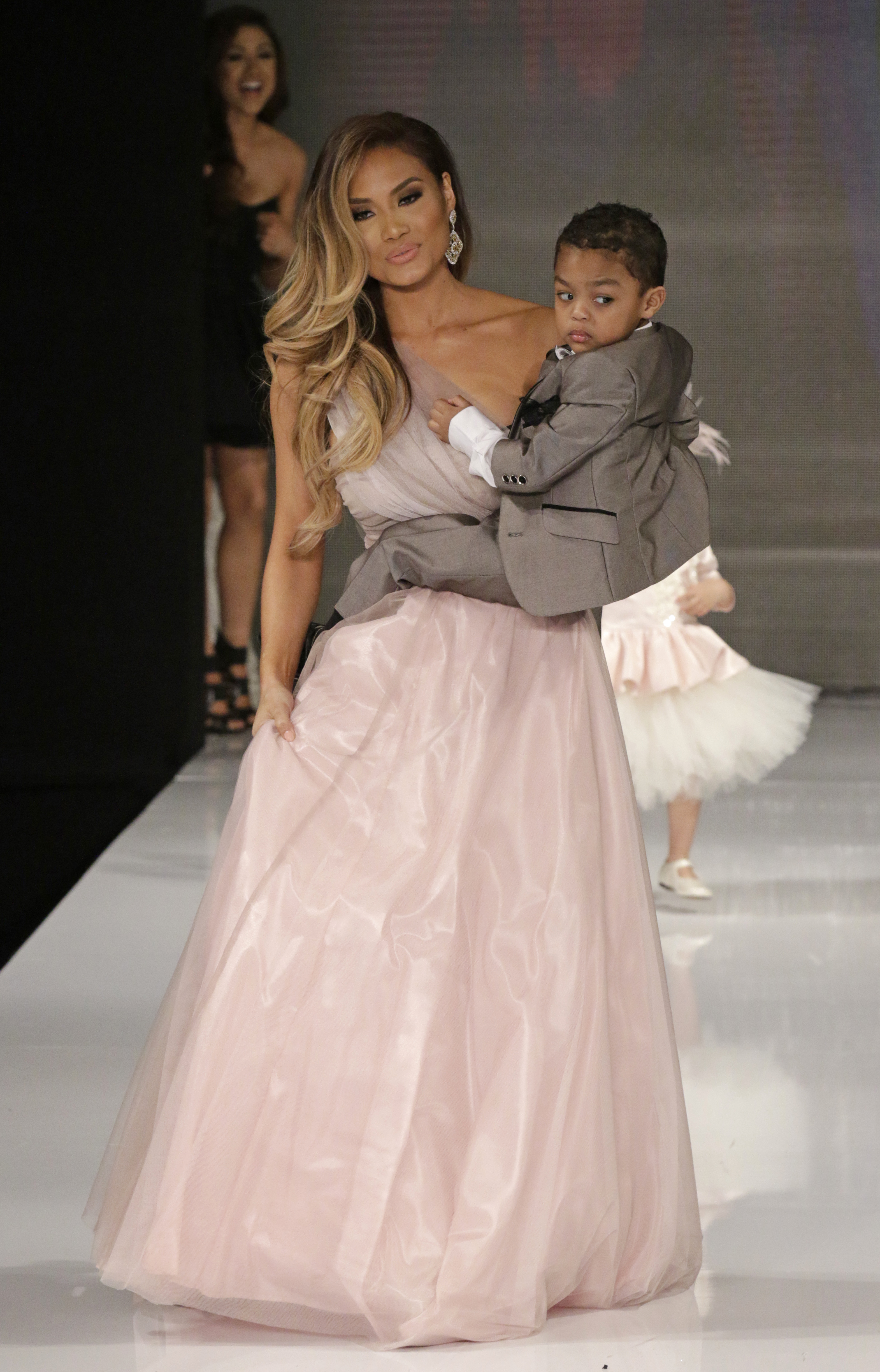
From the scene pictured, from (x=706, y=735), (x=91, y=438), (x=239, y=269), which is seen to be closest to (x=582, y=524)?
(x=706, y=735)

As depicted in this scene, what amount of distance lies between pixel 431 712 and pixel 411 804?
113mm

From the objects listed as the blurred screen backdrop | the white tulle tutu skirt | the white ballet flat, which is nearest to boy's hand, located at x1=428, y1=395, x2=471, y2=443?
the white tulle tutu skirt

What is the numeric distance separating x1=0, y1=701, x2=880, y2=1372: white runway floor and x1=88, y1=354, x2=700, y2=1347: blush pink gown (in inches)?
2.7

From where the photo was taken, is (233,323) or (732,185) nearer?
(732,185)

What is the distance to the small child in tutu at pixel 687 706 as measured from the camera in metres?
4.27

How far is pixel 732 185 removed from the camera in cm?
793

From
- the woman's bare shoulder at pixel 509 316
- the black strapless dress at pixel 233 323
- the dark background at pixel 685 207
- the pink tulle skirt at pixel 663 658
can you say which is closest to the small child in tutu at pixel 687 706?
the pink tulle skirt at pixel 663 658

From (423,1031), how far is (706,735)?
246 centimetres

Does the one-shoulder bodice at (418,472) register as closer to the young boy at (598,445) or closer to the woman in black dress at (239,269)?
the young boy at (598,445)

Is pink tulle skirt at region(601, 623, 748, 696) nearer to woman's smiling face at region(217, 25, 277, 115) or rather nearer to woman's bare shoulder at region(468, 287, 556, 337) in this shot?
woman's bare shoulder at region(468, 287, 556, 337)

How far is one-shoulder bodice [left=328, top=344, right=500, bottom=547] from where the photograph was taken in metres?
2.12

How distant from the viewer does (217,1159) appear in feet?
6.40

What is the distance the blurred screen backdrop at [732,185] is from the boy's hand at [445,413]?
5692 millimetres

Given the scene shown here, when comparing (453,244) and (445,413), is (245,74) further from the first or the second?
(445,413)
